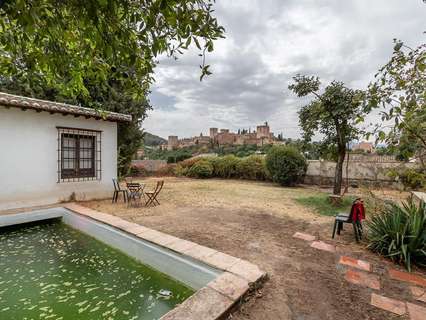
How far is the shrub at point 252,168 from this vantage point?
1487 cm

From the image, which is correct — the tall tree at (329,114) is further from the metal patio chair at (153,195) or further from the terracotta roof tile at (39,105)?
the terracotta roof tile at (39,105)

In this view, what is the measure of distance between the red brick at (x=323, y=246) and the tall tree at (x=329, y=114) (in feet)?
14.3

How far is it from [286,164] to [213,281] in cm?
1049

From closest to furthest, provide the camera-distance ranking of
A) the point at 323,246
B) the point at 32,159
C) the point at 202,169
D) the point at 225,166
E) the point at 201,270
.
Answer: the point at 201,270 → the point at 323,246 → the point at 32,159 → the point at 225,166 → the point at 202,169

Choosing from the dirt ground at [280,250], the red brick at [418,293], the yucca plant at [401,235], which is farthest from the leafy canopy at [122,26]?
the yucca plant at [401,235]

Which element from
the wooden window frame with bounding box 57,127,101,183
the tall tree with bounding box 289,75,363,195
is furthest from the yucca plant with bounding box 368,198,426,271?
the wooden window frame with bounding box 57,127,101,183

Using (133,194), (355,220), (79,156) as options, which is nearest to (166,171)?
(79,156)

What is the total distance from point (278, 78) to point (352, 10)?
7.78 metres

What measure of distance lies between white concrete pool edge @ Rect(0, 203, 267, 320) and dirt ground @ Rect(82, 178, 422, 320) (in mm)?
191

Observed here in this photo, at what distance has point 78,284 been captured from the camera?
10.6 feet

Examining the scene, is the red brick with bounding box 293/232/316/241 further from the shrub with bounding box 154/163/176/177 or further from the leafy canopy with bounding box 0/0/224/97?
the shrub with bounding box 154/163/176/177

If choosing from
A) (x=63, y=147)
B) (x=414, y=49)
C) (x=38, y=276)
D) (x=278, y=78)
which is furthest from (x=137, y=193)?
(x=278, y=78)

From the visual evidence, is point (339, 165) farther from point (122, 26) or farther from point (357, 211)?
point (122, 26)

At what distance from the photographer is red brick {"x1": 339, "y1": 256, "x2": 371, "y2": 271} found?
3.37 meters
